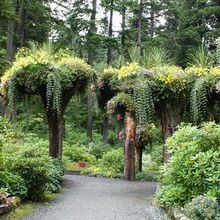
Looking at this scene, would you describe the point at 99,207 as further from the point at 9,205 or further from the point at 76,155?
the point at 76,155

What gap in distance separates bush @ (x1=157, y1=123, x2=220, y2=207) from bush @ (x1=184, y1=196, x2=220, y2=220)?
361mm

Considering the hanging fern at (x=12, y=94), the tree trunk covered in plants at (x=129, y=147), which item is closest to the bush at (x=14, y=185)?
the hanging fern at (x=12, y=94)

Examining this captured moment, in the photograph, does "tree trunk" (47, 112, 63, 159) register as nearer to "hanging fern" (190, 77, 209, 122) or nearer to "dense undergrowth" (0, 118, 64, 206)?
"dense undergrowth" (0, 118, 64, 206)

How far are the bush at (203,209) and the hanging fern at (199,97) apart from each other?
4945 mm

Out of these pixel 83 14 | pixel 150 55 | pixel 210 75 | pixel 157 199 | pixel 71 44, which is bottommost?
pixel 157 199

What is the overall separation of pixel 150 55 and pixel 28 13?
1149 centimetres


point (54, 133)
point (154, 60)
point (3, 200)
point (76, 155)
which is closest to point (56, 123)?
point (54, 133)

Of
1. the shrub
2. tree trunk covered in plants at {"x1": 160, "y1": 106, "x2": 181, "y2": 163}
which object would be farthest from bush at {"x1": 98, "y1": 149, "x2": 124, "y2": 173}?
the shrub

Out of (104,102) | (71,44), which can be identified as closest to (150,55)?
(104,102)

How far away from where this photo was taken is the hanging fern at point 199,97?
962 centimetres

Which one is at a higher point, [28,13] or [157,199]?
[28,13]

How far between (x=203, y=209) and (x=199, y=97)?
532 cm

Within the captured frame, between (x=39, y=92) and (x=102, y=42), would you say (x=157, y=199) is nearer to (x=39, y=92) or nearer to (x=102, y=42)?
→ (x=39, y=92)

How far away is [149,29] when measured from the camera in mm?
27750
